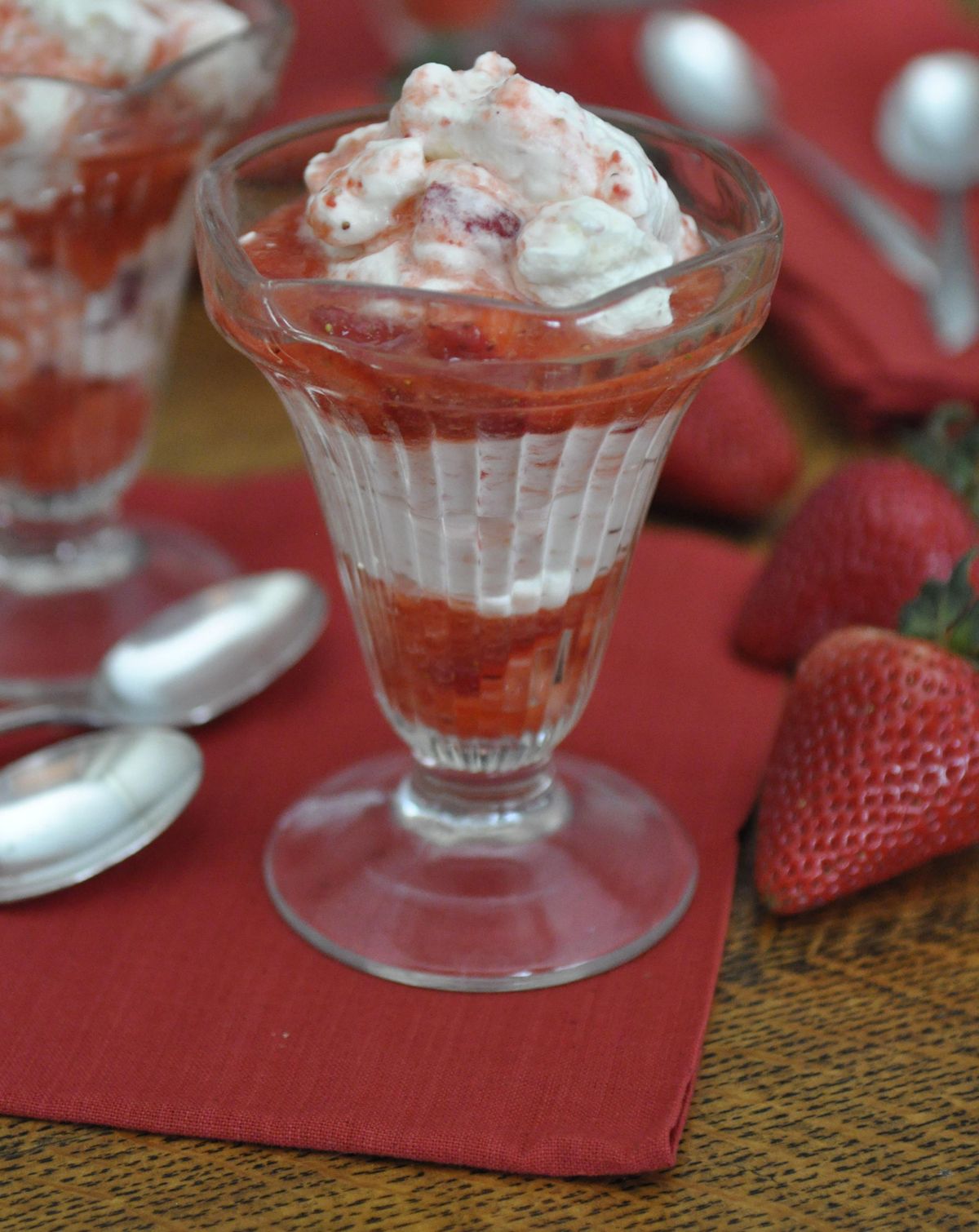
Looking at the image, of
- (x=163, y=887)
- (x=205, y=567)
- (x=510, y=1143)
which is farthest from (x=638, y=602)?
(x=510, y=1143)

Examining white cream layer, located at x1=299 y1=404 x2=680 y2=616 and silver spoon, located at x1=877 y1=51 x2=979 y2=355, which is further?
silver spoon, located at x1=877 y1=51 x2=979 y2=355

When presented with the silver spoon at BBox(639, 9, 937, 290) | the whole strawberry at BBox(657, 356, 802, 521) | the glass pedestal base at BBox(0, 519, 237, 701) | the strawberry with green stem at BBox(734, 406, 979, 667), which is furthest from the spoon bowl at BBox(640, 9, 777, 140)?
the glass pedestal base at BBox(0, 519, 237, 701)

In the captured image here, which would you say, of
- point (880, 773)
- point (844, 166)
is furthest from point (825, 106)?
point (880, 773)

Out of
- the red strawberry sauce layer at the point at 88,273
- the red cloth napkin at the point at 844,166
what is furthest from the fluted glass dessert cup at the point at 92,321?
the red cloth napkin at the point at 844,166

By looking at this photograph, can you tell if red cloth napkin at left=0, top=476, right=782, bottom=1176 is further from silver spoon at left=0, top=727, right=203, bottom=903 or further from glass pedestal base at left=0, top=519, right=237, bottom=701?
glass pedestal base at left=0, top=519, right=237, bottom=701

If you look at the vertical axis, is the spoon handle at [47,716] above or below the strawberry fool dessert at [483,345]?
below

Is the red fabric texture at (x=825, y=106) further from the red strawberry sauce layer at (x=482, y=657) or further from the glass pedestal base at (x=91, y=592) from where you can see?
the red strawberry sauce layer at (x=482, y=657)
